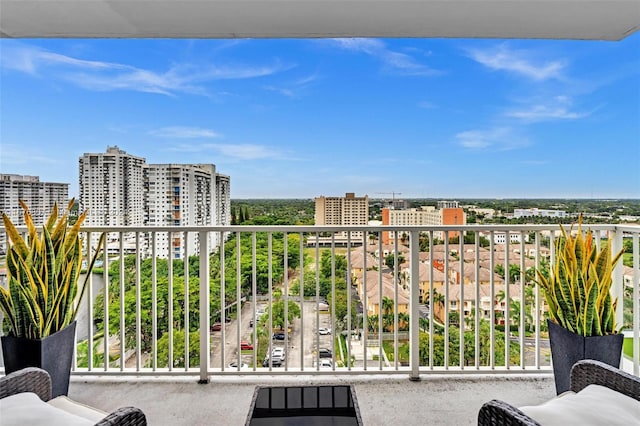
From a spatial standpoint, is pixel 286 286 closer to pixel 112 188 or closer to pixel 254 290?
pixel 254 290

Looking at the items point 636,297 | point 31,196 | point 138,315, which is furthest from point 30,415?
point 636,297

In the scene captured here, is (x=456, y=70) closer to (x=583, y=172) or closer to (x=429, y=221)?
(x=583, y=172)

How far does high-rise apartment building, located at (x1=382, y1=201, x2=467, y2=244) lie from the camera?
2654 millimetres

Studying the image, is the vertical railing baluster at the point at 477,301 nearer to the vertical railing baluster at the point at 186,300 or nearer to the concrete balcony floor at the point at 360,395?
the concrete balcony floor at the point at 360,395

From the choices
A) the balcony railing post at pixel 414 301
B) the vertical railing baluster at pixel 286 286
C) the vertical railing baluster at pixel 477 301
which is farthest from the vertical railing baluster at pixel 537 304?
the vertical railing baluster at pixel 286 286

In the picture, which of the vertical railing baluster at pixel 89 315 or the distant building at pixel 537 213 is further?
the distant building at pixel 537 213

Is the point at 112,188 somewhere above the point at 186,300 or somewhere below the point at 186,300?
above

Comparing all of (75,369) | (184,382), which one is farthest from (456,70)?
(75,369)

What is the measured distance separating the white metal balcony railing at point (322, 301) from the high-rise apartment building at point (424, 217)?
4 centimetres

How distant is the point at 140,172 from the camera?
10.2ft

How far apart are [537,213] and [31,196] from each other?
3854mm

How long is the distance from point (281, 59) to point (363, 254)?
247cm

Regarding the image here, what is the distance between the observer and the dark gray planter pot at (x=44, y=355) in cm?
205

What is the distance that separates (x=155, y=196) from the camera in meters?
2.90
